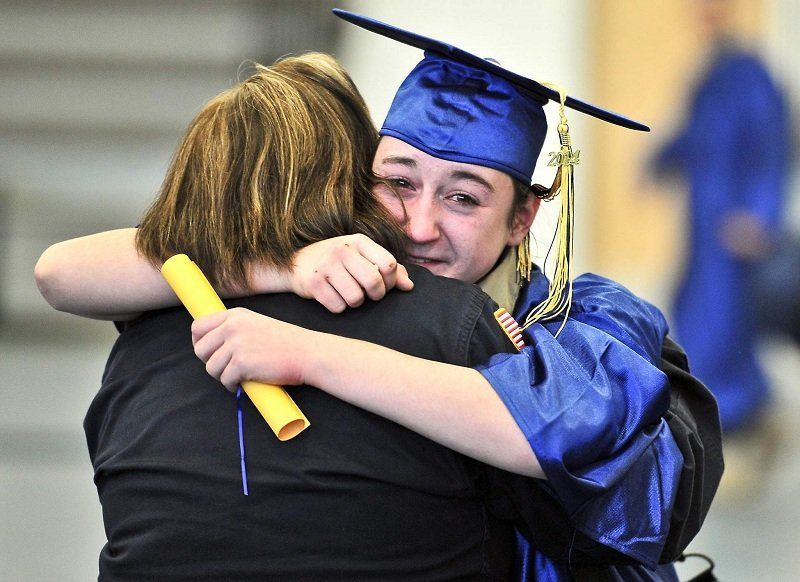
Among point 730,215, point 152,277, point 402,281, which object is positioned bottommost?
point 730,215

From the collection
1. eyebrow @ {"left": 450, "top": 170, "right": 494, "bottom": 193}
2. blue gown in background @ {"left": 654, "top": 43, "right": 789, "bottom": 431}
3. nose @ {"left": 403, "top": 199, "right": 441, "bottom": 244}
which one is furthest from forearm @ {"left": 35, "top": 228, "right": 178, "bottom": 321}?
blue gown in background @ {"left": 654, "top": 43, "right": 789, "bottom": 431}

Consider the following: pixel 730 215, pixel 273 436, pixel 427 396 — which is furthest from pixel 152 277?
pixel 730 215

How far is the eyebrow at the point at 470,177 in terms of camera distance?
1788 mm

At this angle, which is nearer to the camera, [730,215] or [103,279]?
[103,279]

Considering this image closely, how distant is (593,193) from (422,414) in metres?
6.12

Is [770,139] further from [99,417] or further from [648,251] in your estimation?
[99,417]

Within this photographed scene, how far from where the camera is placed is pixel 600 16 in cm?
717

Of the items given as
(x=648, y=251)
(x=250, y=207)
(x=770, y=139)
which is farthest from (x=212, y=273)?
(x=648, y=251)

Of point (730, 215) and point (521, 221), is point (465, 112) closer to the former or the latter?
point (521, 221)

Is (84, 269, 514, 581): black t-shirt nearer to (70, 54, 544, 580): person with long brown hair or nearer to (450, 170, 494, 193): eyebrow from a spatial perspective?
(70, 54, 544, 580): person with long brown hair

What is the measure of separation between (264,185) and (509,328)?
0.36m

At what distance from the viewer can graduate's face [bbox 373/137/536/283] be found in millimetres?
1750

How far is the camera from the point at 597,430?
52.4 inches

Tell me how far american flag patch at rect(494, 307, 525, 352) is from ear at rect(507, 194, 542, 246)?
48 cm
